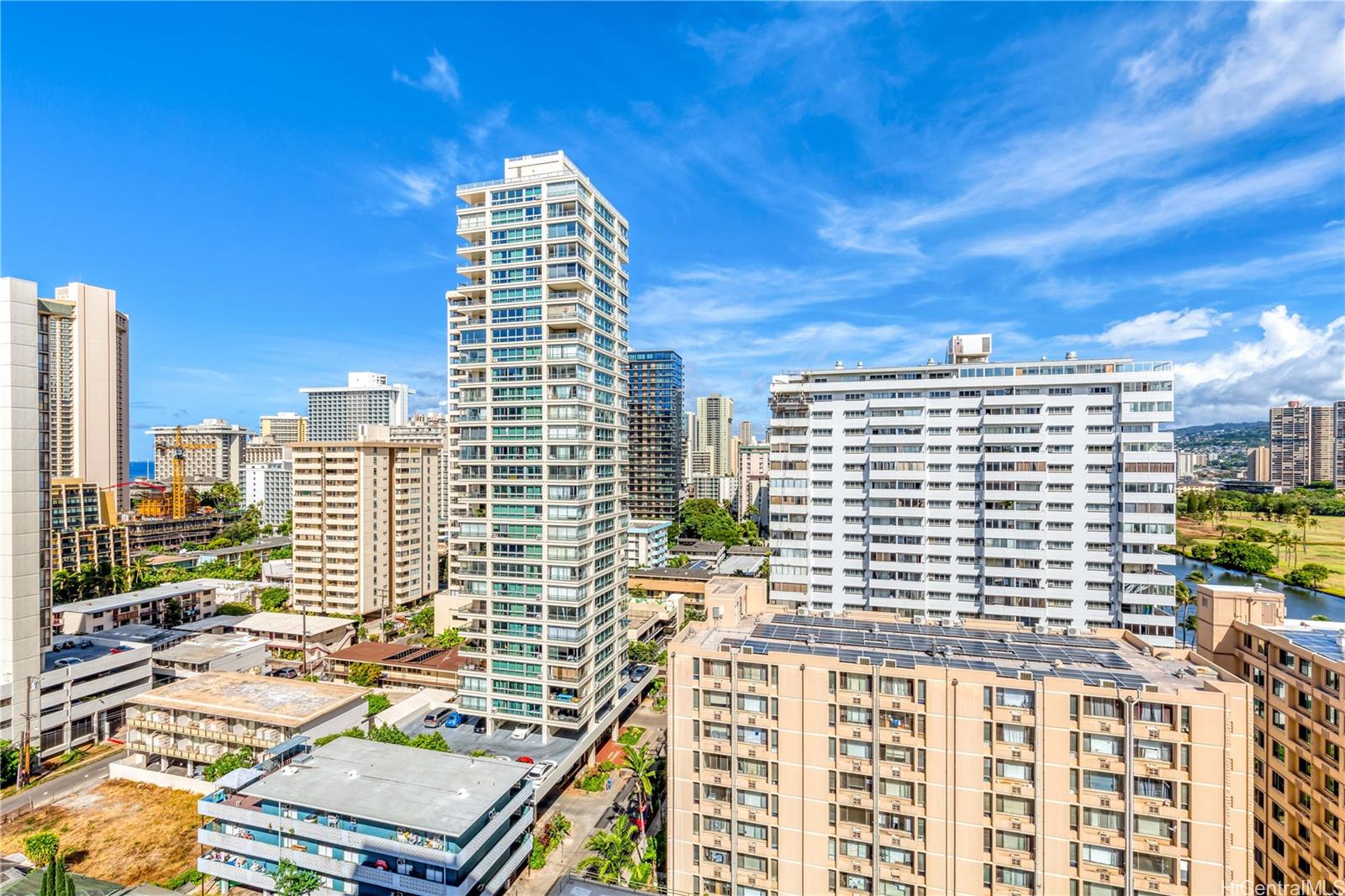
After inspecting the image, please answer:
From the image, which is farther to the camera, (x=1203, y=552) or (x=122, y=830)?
(x=1203, y=552)

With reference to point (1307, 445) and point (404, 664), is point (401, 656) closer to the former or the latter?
point (404, 664)

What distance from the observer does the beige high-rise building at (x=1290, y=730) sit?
23000 mm

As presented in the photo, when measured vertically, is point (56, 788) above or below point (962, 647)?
below

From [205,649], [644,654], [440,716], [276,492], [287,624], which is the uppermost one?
[276,492]

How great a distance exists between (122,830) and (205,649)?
21346 mm

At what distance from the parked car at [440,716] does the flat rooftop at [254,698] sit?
5687 millimetres

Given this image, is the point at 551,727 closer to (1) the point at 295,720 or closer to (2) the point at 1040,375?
(1) the point at 295,720

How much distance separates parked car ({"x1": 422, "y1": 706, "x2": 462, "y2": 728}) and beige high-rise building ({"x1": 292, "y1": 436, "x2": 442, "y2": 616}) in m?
30.6

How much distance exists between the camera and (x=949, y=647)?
27.1 m

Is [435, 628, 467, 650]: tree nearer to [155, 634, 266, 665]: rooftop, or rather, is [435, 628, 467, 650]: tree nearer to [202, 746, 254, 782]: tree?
[155, 634, 266, 665]: rooftop

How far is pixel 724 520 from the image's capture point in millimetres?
136500

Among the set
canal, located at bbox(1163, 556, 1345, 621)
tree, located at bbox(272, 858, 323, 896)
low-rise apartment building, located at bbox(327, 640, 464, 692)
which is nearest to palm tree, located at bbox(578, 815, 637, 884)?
tree, located at bbox(272, 858, 323, 896)

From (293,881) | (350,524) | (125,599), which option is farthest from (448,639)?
(293,881)

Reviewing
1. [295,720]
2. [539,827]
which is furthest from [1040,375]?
[295,720]
